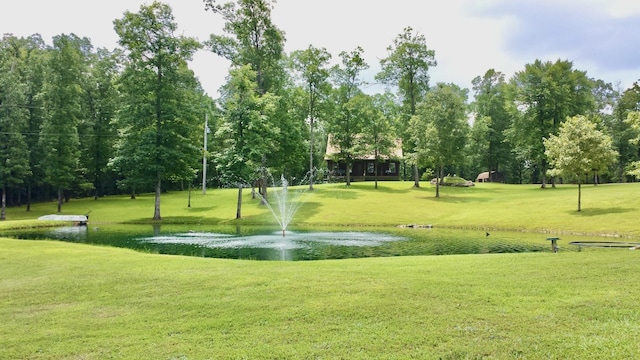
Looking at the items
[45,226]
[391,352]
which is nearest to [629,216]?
[391,352]

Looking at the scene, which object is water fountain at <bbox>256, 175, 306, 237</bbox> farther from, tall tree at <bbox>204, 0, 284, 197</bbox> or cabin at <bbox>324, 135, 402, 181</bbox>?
cabin at <bbox>324, 135, 402, 181</bbox>

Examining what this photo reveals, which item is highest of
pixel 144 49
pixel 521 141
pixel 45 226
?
pixel 144 49

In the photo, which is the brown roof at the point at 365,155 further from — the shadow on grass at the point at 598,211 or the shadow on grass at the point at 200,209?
the shadow on grass at the point at 598,211

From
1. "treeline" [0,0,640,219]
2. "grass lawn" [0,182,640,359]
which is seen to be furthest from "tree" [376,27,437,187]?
"grass lawn" [0,182,640,359]

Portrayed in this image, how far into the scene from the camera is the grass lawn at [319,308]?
672 cm

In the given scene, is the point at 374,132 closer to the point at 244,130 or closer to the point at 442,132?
the point at 442,132

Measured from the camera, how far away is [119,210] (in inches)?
1796

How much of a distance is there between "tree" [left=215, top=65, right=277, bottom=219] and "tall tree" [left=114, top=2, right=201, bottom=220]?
3984mm

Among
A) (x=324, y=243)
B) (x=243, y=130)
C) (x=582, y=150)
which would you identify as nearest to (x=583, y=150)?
(x=582, y=150)

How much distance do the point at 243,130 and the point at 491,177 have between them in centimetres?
5208

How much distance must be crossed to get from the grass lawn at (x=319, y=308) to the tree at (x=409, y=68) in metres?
47.5

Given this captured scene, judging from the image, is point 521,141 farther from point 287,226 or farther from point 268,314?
point 268,314

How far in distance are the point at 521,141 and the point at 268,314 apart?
2277 inches

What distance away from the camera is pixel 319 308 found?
27.9 ft
